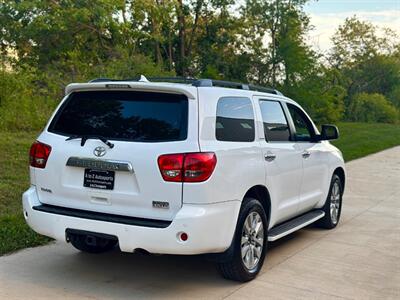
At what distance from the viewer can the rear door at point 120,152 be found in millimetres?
4172

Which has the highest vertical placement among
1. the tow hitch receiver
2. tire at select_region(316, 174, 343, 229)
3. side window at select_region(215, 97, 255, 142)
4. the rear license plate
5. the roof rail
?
the roof rail

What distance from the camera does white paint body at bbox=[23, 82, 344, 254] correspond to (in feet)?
13.5

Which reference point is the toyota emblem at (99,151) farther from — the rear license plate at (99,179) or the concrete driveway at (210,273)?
the concrete driveway at (210,273)

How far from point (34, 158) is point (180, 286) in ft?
5.67

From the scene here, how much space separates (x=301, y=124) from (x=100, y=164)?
9.59ft

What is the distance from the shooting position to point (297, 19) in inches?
1259

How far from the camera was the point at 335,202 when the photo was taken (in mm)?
7184

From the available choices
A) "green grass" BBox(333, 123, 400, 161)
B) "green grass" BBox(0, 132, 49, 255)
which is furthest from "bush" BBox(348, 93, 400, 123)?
"green grass" BBox(0, 132, 49, 255)

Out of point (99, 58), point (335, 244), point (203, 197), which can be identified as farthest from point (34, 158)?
point (99, 58)

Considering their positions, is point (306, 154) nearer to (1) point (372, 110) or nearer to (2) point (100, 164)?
(2) point (100, 164)

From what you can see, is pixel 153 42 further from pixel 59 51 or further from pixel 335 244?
pixel 335 244

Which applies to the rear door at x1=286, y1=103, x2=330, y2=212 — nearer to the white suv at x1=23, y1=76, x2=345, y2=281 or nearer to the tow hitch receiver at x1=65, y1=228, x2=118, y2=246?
the white suv at x1=23, y1=76, x2=345, y2=281

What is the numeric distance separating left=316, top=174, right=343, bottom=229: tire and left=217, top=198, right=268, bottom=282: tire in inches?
82.7

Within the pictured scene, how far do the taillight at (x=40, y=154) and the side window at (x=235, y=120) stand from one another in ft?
4.91
